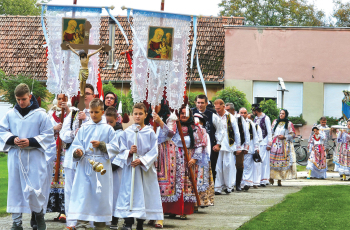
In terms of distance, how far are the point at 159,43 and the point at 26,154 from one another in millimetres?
2539

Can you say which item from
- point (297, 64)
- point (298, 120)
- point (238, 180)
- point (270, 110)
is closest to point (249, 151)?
point (238, 180)

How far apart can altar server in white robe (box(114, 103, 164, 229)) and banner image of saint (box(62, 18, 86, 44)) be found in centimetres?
137

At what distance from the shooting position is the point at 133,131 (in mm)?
8453

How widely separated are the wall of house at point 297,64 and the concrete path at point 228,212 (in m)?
13.8

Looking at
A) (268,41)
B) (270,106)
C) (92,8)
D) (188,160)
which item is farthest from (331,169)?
(92,8)

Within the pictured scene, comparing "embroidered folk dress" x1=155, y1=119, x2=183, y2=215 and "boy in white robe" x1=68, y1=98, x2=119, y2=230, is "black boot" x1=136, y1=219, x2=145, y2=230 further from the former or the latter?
"embroidered folk dress" x1=155, y1=119, x2=183, y2=215

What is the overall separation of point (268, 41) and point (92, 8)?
813 inches

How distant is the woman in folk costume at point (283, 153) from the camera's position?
55.2 feet

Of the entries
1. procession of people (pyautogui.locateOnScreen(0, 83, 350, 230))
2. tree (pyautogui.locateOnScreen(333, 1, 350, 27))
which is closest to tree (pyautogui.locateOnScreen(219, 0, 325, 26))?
tree (pyautogui.locateOnScreen(333, 1, 350, 27))

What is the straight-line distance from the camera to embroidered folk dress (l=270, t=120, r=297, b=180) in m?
16.8

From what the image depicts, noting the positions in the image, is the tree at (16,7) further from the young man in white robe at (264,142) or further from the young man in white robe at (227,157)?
the young man in white robe at (227,157)

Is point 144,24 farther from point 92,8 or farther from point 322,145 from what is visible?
point 322,145

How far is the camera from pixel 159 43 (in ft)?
29.8

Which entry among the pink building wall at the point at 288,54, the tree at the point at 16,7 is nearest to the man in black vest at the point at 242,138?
the pink building wall at the point at 288,54
